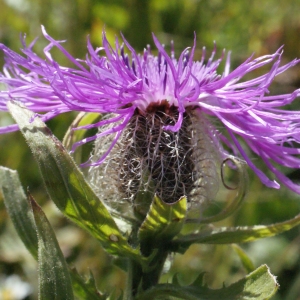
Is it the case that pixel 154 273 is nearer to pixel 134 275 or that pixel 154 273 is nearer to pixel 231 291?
pixel 134 275

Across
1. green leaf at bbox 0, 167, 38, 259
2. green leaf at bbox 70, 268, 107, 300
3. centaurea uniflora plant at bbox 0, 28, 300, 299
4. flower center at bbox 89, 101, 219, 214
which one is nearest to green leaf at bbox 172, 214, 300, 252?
centaurea uniflora plant at bbox 0, 28, 300, 299

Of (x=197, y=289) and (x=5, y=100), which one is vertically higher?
(x=5, y=100)

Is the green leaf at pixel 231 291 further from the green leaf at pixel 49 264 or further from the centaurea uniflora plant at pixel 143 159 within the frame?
the green leaf at pixel 49 264

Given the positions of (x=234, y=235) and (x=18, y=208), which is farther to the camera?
(x=18, y=208)

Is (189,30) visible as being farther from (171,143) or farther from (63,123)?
(171,143)

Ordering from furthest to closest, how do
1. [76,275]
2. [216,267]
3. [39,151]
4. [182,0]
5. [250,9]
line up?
[182,0], [250,9], [216,267], [76,275], [39,151]

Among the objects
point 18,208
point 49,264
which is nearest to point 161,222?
point 49,264

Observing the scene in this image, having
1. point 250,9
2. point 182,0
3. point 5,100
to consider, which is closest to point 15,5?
point 182,0
